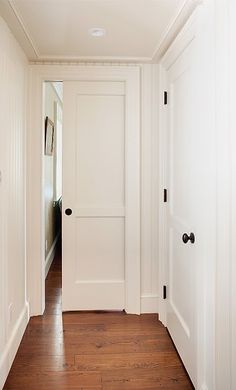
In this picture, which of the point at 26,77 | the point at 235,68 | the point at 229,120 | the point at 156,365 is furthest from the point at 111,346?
the point at 26,77

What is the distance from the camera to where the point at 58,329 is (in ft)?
9.43

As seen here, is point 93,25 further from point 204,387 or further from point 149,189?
point 204,387

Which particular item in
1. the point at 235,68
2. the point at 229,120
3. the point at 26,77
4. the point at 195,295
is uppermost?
the point at 26,77

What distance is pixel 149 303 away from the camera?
319cm

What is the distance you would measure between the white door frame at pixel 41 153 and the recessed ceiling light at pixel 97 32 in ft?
2.06

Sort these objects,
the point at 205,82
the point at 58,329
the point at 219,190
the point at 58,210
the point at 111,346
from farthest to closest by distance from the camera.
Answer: the point at 58,210
the point at 58,329
the point at 111,346
the point at 205,82
the point at 219,190

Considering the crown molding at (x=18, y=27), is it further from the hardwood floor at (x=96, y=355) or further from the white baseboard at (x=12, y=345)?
the hardwood floor at (x=96, y=355)

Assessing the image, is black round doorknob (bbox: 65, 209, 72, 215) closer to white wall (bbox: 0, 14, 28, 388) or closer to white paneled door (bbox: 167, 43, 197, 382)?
white wall (bbox: 0, 14, 28, 388)

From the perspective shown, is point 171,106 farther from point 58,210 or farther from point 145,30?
point 58,210

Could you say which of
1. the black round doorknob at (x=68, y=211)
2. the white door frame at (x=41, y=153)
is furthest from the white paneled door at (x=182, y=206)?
the black round doorknob at (x=68, y=211)

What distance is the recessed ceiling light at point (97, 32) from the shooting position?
235 centimetres

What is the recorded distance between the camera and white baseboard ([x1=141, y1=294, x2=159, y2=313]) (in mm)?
3182

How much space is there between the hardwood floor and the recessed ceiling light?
2.25 metres

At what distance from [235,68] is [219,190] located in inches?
21.9
